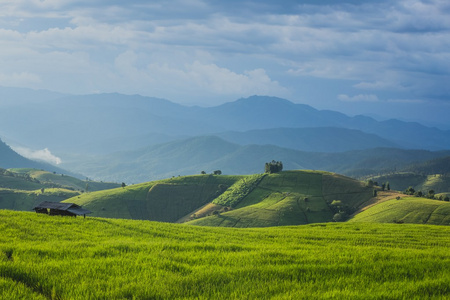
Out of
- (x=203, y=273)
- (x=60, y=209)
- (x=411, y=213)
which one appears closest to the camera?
(x=203, y=273)

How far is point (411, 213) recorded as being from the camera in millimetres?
171750

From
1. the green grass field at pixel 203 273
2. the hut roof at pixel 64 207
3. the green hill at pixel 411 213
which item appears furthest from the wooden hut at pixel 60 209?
the green hill at pixel 411 213

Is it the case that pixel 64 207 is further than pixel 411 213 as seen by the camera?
No

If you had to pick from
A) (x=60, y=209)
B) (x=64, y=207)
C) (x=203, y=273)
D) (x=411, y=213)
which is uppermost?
(x=64, y=207)

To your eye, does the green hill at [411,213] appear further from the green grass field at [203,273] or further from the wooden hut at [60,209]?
the green grass field at [203,273]

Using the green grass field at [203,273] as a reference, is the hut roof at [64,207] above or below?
above

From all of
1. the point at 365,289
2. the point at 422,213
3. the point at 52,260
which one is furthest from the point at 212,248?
the point at 422,213

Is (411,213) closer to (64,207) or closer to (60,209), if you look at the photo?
(64,207)

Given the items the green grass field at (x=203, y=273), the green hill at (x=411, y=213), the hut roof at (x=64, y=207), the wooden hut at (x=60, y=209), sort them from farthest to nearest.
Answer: the green hill at (x=411, y=213)
the hut roof at (x=64, y=207)
the wooden hut at (x=60, y=209)
the green grass field at (x=203, y=273)

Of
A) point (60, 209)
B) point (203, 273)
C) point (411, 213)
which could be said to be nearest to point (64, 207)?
point (60, 209)

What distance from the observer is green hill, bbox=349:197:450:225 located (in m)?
163

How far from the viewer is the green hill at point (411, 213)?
163m

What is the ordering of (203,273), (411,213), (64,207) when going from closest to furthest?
(203,273), (64,207), (411,213)

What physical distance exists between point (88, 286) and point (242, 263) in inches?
314
